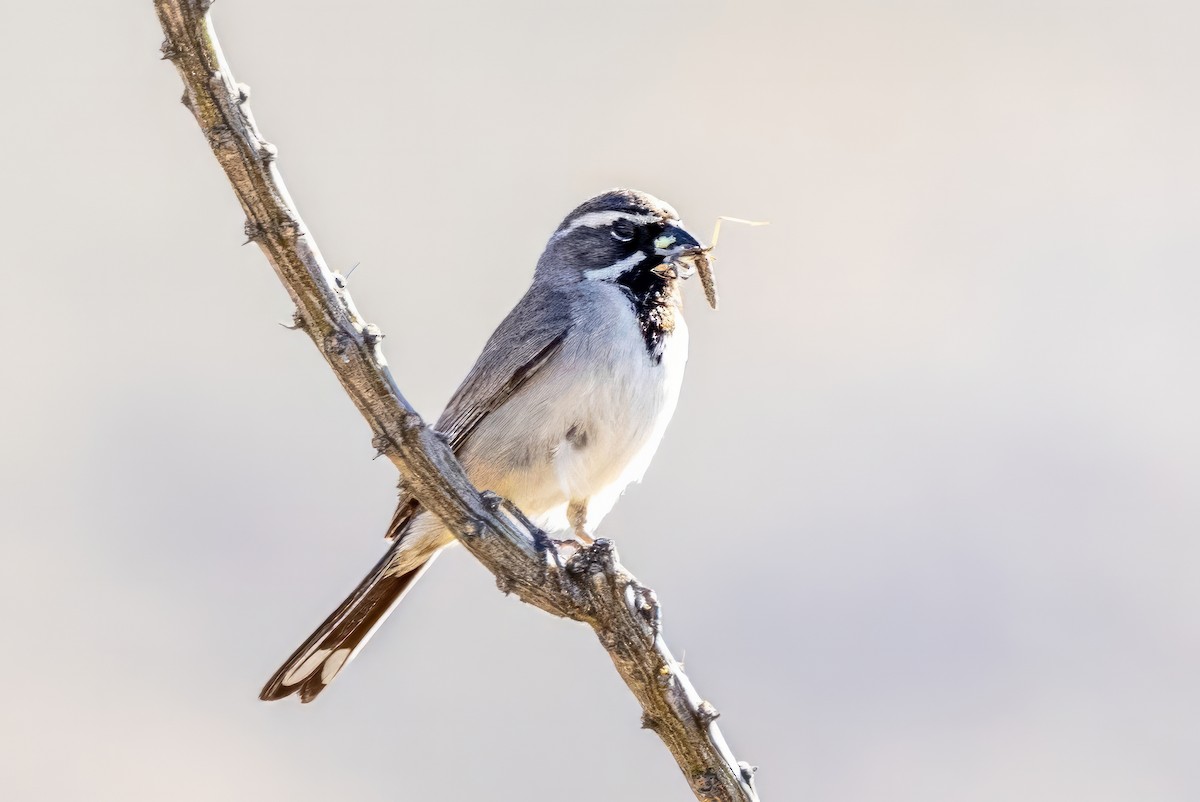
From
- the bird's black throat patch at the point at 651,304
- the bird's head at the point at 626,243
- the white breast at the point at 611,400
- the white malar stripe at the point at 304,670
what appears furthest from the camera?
the bird's head at the point at 626,243

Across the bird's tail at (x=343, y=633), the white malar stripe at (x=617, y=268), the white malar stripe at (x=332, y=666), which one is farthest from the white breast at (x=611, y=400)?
the white malar stripe at (x=332, y=666)

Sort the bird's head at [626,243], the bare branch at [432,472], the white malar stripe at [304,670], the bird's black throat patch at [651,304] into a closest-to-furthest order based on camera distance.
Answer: the bare branch at [432,472] < the white malar stripe at [304,670] < the bird's black throat patch at [651,304] < the bird's head at [626,243]

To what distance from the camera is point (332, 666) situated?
528 centimetres

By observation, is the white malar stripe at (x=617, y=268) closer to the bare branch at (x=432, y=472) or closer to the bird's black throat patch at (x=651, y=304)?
the bird's black throat patch at (x=651, y=304)

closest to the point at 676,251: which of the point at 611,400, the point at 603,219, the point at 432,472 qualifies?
the point at 603,219

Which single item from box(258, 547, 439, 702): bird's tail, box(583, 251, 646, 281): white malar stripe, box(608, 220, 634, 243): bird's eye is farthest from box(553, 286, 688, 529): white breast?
box(258, 547, 439, 702): bird's tail

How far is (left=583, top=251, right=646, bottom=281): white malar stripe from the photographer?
5.79 m

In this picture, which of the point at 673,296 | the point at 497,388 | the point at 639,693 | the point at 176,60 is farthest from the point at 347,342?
the point at 673,296

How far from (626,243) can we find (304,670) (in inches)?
87.7

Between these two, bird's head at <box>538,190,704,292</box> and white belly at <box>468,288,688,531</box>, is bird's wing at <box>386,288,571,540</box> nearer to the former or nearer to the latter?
white belly at <box>468,288,688,531</box>

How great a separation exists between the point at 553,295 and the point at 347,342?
216 centimetres

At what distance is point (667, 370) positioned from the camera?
18.4ft

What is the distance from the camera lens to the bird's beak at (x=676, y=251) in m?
5.65

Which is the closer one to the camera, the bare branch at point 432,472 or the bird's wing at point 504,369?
the bare branch at point 432,472
